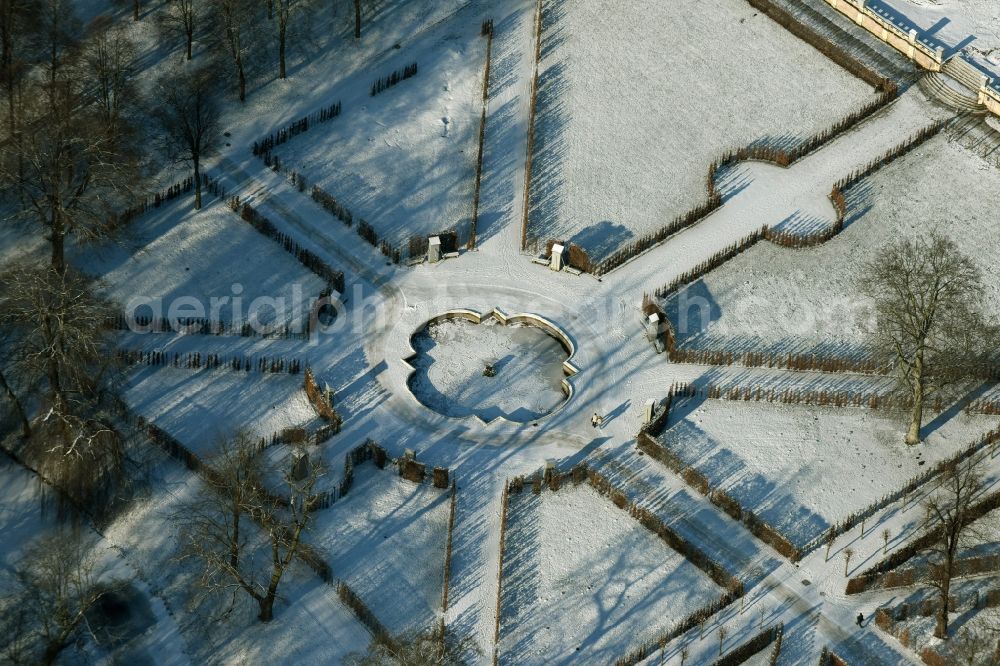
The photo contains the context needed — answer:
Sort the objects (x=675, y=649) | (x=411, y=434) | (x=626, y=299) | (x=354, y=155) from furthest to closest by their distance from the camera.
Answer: (x=354, y=155) < (x=626, y=299) < (x=411, y=434) < (x=675, y=649)

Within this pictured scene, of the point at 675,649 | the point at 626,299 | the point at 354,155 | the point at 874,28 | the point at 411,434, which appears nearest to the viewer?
the point at 675,649

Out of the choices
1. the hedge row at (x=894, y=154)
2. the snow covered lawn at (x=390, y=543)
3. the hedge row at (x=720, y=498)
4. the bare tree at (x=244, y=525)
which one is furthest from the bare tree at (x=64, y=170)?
the hedge row at (x=894, y=154)

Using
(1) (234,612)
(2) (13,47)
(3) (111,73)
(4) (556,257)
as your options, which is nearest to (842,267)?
(4) (556,257)

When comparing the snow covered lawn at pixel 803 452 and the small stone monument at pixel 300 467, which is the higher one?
the small stone monument at pixel 300 467

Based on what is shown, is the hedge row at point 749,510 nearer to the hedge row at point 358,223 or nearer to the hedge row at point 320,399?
the hedge row at point 320,399

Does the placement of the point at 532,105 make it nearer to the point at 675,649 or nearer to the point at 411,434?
the point at 411,434

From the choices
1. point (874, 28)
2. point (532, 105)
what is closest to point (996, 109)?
point (874, 28)

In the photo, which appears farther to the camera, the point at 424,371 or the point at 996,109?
the point at 996,109
